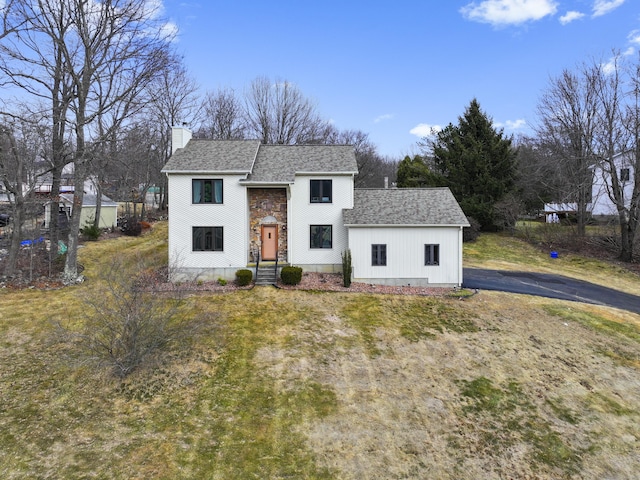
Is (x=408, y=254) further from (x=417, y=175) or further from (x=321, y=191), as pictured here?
(x=417, y=175)

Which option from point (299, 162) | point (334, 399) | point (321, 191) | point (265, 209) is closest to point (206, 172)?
Result: point (265, 209)

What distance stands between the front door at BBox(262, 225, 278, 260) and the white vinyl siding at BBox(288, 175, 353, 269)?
3.34ft

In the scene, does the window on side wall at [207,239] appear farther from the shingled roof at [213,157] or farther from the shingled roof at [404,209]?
the shingled roof at [404,209]

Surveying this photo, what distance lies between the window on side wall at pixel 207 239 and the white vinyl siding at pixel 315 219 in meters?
3.61

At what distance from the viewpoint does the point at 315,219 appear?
19297mm

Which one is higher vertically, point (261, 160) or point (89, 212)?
point (261, 160)

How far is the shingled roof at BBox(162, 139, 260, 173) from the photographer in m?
18.1

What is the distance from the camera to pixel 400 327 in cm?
1382

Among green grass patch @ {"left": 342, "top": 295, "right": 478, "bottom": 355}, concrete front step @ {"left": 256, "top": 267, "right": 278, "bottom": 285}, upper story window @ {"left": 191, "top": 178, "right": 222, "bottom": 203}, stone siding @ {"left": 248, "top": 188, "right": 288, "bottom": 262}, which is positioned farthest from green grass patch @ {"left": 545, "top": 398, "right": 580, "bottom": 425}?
upper story window @ {"left": 191, "top": 178, "right": 222, "bottom": 203}

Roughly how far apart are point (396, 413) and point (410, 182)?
106ft

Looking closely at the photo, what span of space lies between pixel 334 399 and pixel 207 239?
1157 cm

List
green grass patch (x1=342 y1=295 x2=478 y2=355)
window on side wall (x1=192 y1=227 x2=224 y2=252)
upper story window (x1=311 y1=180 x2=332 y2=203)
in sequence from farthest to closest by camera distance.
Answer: upper story window (x1=311 y1=180 x2=332 y2=203) → window on side wall (x1=192 y1=227 x2=224 y2=252) → green grass patch (x1=342 y1=295 x2=478 y2=355)

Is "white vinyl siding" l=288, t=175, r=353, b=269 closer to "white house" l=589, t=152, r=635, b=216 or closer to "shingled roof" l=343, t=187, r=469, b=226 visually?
"shingled roof" l=343, t=187, r=469, b=226

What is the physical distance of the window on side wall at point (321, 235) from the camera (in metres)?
19.4
